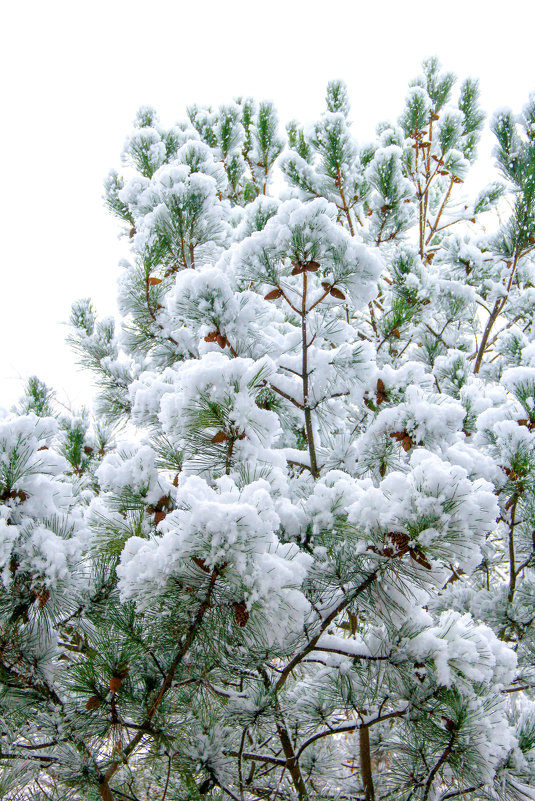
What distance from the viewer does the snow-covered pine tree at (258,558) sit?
3.58 feet

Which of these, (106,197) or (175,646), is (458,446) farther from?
(106,197)

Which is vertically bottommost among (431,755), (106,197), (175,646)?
(431,755)

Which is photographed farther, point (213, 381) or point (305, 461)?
point (305, 461)

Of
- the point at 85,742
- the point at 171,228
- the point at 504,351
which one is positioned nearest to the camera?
the point at 85,742

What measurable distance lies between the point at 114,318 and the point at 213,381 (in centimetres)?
212

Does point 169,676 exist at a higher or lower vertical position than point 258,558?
lower

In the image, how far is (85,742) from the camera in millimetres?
1334

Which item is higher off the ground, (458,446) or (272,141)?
(272,141)

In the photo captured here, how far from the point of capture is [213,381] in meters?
1.36

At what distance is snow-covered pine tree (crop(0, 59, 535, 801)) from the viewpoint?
1091 millimetres

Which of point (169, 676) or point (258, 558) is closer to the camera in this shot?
point (258, 558)

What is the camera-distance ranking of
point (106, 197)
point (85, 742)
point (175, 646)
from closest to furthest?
1. point (175, 646)
2. point (85, 742)
3. point (106, 197)

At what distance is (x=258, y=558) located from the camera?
996 mm

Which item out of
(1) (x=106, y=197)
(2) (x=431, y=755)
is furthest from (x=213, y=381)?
(1) (x=106, y=197)
